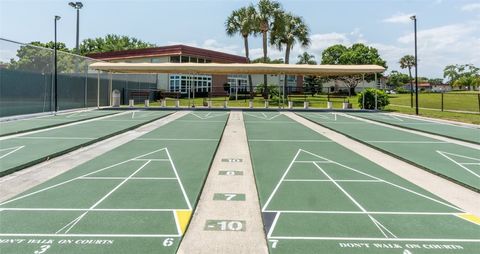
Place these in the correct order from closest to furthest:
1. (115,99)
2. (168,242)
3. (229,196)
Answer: (168,242)
(229,196)
(115,99)

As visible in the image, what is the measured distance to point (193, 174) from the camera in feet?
24.6

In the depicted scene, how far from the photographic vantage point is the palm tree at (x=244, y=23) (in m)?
37.9

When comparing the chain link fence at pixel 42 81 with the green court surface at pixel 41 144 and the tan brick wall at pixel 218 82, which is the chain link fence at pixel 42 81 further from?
the tan brick wall at pixel 218 82

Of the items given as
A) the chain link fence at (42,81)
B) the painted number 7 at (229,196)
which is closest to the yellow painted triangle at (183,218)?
the painted number 7 at (229,196)

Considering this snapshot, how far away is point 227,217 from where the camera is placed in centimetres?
504

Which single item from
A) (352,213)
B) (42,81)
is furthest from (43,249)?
(42,81)

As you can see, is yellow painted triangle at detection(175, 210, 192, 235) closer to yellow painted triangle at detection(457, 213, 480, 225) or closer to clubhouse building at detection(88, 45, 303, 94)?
yellow painted triangle at detection(457, 213, 480, 225)

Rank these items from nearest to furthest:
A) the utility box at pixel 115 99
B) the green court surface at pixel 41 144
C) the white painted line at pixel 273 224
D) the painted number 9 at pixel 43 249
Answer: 1. the painted number 9 at pixel 43 249
2. the white painted line at pixel 273 224
3. the green court surface at pixel 41 144
4. the utility box at pixel 115 99

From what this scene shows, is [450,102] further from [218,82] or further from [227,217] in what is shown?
[227,217]

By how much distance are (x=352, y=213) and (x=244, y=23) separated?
34972mm

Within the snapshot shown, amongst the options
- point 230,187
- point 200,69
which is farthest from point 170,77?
point 230,187

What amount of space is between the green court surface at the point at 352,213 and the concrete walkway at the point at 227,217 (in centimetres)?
18

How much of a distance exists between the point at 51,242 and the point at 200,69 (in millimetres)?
25037

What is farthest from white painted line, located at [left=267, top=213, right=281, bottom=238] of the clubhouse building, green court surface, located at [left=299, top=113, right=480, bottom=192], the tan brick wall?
the tan brick wall
